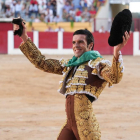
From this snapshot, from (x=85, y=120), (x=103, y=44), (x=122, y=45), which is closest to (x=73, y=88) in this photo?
(x=85, y=120)

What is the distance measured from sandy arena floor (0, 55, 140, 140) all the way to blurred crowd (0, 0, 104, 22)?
26.5 feet

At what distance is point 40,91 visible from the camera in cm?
736

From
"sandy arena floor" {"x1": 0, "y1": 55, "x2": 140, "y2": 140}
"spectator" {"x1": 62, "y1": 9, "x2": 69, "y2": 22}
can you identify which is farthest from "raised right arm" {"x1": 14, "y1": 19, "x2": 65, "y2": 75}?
"spectator" {"x1": 62, "y1": 9, "x2": 69, "y2": 22}

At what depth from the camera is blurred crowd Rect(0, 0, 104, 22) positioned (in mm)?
17062

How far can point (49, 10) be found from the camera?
17.0 meters

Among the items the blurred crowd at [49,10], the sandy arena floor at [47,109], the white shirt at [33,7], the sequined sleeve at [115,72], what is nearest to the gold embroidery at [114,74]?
the sequined sleeve at [115,72]

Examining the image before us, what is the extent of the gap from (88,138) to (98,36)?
13.8 m

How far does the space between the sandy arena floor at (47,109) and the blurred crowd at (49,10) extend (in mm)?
8066

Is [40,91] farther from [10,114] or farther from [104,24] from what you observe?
[104,24]

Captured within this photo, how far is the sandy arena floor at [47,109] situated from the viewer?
4.50 meters

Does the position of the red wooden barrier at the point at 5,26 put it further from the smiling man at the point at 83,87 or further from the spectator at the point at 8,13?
the smiling man at the point at 83,87

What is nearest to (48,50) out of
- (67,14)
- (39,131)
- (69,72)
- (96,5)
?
(67,14)

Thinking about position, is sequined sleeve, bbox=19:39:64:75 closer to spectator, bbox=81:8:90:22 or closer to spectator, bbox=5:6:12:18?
spectator, bbox=81:8:90:22

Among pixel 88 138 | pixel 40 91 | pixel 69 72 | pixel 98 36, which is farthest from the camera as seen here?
pixel 98 36
